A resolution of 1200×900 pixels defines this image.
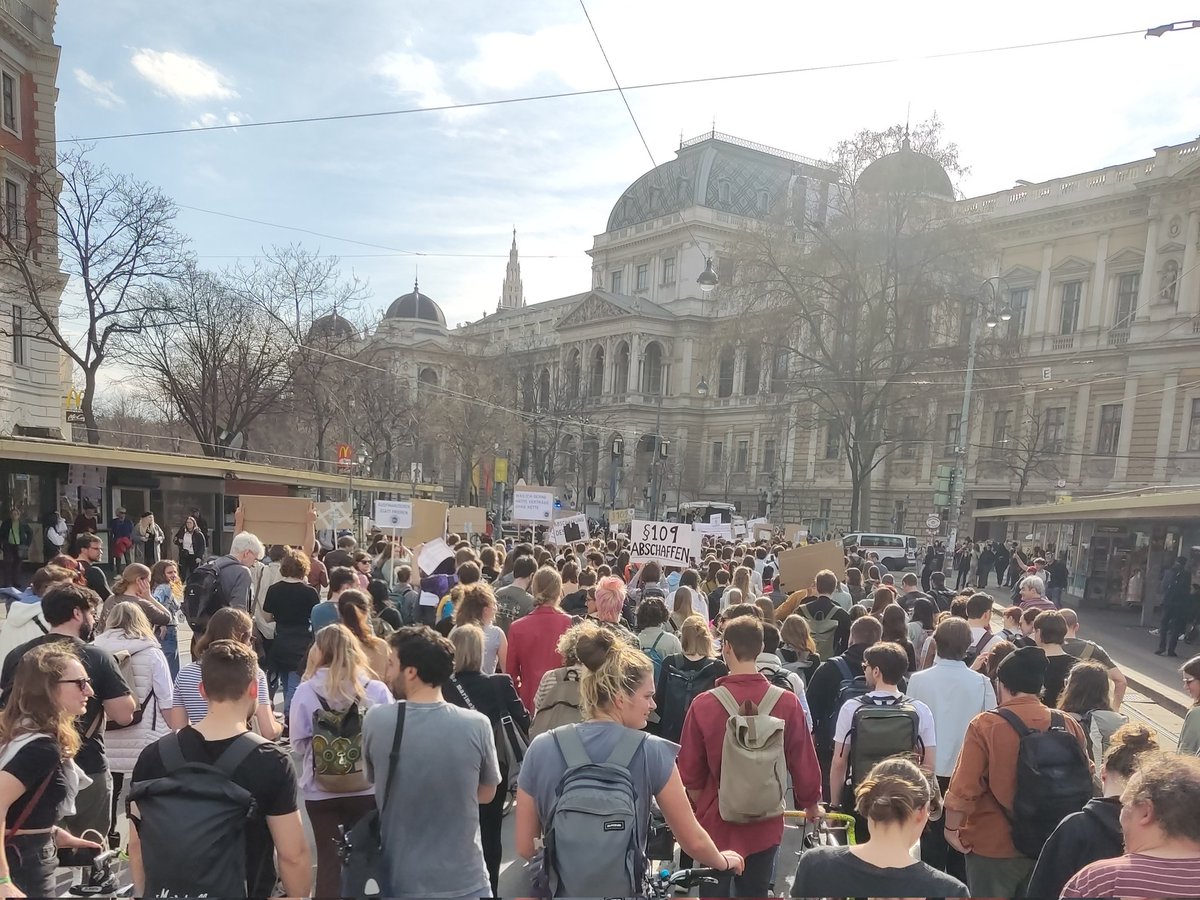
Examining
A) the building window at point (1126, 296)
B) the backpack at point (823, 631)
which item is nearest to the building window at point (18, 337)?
the backpack at point (823, 631)

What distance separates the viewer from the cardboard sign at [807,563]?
1046 cm

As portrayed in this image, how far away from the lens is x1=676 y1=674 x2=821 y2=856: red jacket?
11.8 ft

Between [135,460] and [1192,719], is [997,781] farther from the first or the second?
[135,460]

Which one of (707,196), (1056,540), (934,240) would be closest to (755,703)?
(934,240)

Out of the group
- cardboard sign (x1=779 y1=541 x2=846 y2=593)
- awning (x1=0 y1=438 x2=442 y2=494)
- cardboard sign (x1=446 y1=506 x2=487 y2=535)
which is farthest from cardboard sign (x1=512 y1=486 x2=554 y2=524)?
awning (x1=0 y1=438 x2=442 y2=494)

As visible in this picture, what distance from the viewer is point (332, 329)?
3391 cm

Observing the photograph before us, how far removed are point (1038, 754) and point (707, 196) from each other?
7948 cm

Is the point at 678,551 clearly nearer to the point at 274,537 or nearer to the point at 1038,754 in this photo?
the point at 274,537

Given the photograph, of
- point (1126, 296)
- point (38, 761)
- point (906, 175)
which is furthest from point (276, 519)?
point (1126, 296)

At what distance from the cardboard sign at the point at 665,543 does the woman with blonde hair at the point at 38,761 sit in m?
8.59

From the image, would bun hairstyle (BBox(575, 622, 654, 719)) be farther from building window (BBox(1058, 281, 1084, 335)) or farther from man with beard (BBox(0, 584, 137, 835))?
building window (BBox(1058, 281, 1084, 335))

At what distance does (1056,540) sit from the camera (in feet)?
94.8

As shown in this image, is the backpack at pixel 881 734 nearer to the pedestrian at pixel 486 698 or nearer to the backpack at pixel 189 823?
the pedestrian at pixel 486 698

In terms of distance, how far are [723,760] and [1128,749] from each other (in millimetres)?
1509
